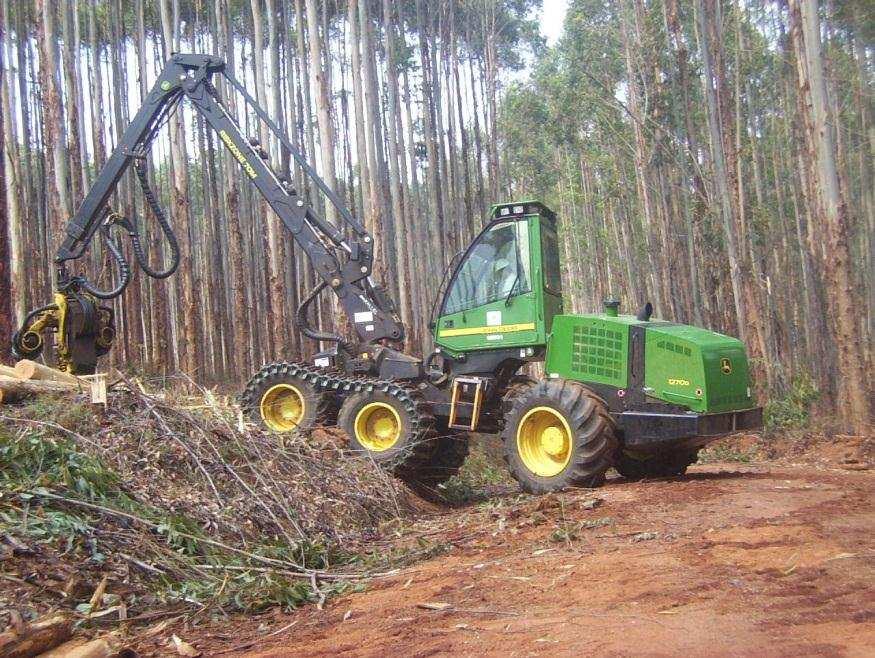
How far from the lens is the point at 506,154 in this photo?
37.9 m

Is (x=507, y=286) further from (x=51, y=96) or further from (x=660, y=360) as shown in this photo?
(x=51, y=96)

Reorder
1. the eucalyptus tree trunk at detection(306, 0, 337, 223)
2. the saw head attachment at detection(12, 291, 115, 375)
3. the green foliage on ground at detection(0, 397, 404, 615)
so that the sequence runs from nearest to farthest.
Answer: the green foliage on ground at detection(0, 397, 404, 615) < the saw head attachment at detection(12, 291, 115, 375) < the eucalyptus tree trunk at detection(306, 0, 337, 223)

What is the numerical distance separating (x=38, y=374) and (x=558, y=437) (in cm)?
476

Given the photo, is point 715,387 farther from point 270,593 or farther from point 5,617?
point 5,617

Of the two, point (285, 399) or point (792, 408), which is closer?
point (285, 399)

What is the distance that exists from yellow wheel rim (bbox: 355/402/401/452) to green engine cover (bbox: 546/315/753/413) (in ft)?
5.89

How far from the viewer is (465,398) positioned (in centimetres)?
938

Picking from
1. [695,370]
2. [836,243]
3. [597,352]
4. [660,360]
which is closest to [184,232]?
[597,352]

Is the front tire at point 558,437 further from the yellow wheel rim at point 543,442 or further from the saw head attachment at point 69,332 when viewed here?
the saw head attachment at point 69,332

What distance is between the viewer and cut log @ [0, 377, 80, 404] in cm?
700

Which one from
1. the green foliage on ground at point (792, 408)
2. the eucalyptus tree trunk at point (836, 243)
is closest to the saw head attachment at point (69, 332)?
the eucalyptus tree trunk at point (836, 243)

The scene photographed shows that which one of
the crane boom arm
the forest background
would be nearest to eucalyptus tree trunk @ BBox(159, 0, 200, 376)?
the forest background

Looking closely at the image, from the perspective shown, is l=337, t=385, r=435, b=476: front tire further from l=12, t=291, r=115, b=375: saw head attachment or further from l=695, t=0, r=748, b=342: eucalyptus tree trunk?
l=695, t=0, r=748, b=342: eucalyptus tree trunk

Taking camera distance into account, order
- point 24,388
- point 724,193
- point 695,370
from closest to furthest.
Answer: point 24,388 < point 695,370 < point 724,193
